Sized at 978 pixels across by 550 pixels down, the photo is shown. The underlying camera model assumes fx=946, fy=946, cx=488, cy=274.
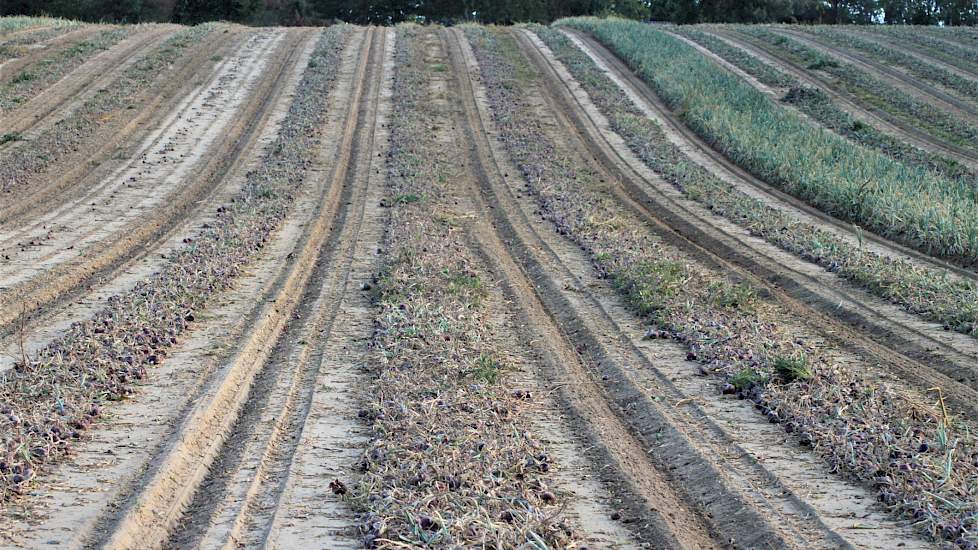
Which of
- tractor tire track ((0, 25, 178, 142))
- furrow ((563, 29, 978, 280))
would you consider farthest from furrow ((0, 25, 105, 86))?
furrow ((563, 29, 978, 280))

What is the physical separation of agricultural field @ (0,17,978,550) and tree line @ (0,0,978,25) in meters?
32.4

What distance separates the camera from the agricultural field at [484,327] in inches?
205

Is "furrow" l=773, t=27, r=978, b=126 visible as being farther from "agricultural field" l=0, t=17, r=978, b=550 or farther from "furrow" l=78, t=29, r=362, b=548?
"furrow" l=78, t=29, r=362, b=548

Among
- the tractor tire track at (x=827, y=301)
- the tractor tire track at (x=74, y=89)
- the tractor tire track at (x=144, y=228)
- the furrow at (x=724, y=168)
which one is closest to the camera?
the tractor tire track at (x=827, y=301)

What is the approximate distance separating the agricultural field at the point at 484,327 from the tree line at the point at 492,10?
106ft

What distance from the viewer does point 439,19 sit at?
5953 centimetres

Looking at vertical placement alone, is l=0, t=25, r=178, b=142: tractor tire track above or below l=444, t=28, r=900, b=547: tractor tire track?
above

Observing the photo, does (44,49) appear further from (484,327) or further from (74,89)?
(484,327)

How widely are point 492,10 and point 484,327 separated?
2130 inches

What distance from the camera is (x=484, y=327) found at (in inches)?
331

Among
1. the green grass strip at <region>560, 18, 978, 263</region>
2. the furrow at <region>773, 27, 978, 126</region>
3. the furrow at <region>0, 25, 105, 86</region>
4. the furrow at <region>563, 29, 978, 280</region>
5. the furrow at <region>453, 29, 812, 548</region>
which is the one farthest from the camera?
the furrow at <region>0, 25, 105, 86</region>

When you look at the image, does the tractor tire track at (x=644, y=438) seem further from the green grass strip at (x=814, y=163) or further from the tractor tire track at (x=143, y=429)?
the green grass strip at (x=814, y=163)

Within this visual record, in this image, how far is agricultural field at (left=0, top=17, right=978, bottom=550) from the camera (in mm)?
5199

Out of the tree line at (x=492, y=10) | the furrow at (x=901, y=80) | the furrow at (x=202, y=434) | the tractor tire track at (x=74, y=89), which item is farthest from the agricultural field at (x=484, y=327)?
the tree line at (x=492, y=10)
